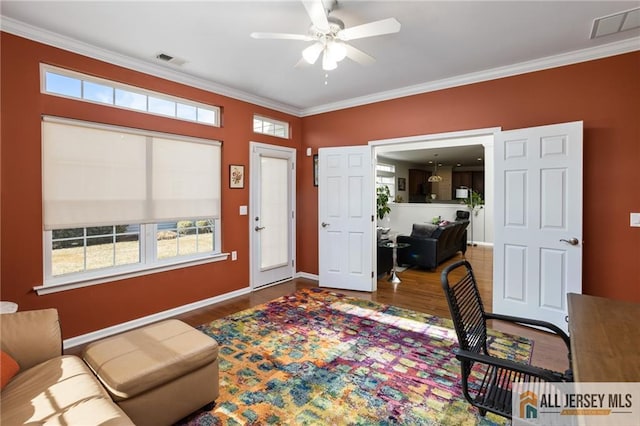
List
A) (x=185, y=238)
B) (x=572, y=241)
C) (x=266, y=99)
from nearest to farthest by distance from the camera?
(x=572, y=241), (x=185, y=238), (x=266, y=99)

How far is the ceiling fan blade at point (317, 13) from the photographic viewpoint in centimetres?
199

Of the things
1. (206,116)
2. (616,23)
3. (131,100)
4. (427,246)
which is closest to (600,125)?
(616,23)

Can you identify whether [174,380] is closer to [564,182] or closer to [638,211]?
[564,182]

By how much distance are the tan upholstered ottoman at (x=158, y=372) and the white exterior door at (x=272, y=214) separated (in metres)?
2.58

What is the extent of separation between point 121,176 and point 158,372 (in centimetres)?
225

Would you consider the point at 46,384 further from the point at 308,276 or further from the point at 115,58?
the point at 308,276

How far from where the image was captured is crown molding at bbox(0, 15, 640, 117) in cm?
271

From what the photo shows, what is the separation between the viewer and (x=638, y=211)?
290 cm

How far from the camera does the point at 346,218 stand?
4730 millimetres

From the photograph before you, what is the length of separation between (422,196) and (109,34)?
12.1 m

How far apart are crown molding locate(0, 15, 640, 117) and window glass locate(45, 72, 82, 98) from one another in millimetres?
261

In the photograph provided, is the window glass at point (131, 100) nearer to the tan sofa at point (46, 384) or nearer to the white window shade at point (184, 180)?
the white window shade at point (184, 180)

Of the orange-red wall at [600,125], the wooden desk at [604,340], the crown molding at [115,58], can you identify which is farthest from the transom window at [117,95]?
the wooden desk at [604,340]

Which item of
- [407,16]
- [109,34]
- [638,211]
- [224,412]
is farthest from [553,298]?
[109,34]
